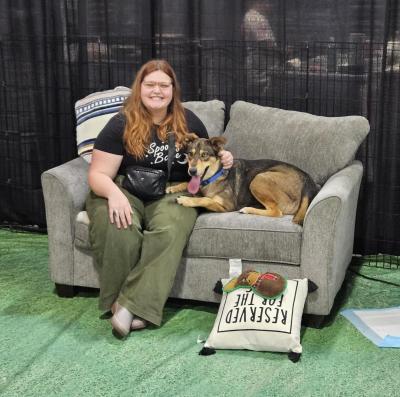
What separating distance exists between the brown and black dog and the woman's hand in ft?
0.89

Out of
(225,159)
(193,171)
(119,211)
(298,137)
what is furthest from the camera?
(298,137)

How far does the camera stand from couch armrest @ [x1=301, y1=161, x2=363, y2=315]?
2.83 m

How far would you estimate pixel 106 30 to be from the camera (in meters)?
4.27

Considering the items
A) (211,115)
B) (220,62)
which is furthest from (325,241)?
(220,62)

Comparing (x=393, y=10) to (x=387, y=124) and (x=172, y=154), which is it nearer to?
(x=387, y=124)

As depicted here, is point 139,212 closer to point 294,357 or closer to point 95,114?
point 95,114

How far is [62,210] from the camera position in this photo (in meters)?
3.22

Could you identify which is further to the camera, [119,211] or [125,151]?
[125,151]

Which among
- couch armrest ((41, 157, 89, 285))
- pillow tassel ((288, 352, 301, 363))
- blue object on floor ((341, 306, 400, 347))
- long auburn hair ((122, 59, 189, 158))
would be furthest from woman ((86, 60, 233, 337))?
blue object on floor ((341, 306, 400, 347))

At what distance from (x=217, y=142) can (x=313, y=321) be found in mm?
939

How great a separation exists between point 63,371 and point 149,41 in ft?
7.49

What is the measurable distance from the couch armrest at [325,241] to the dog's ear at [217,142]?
0.54 metres

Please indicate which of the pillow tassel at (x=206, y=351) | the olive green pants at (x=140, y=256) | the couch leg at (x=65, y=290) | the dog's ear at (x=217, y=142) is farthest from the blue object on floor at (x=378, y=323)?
the couch leg at (x=65, y=290)

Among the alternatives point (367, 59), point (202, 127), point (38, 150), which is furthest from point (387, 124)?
point (38, 150)
